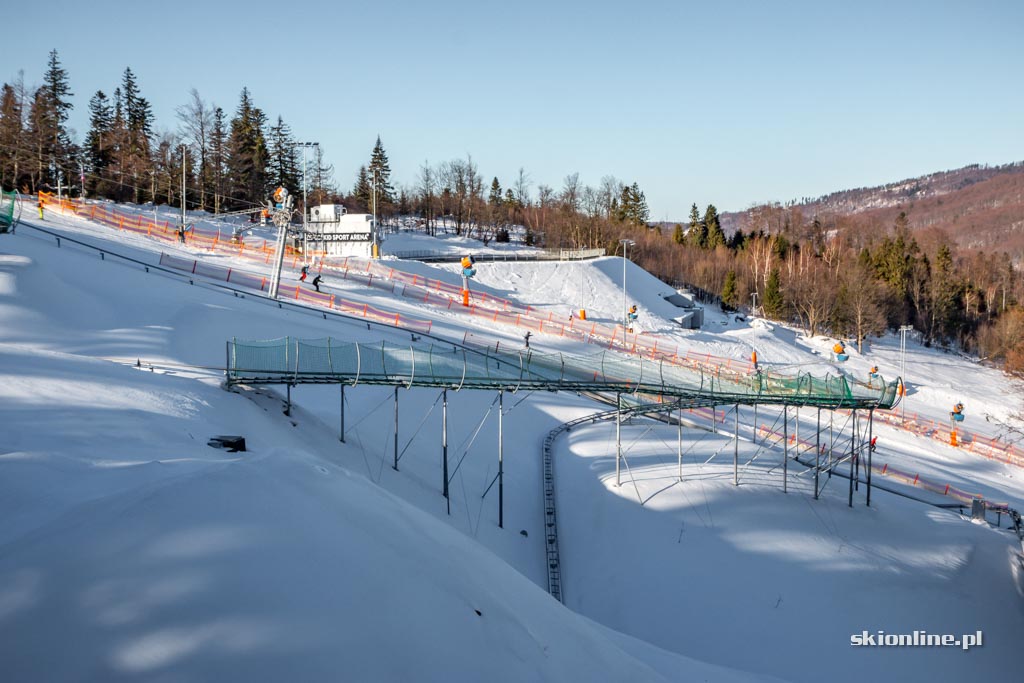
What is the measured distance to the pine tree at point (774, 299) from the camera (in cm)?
7356

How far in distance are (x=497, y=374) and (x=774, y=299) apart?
61.4 meters

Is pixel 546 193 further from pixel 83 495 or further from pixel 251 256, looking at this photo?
pixel 83 495

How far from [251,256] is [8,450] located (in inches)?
1425

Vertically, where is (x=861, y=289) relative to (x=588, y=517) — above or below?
above

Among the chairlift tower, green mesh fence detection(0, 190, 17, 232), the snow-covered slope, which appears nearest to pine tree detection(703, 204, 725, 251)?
the chairlift tower

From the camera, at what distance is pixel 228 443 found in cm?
1434

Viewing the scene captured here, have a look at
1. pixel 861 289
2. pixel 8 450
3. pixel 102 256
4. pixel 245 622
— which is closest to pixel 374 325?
pixel 102 256

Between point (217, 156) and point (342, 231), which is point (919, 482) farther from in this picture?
point (217, 156)

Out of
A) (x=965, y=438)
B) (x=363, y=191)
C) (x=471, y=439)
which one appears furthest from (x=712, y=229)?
(x=471, y=439)

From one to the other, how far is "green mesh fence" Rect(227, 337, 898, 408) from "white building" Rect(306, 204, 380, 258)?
31577 mm

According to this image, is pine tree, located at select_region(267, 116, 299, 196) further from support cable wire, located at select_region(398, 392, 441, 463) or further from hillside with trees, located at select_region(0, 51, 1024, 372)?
support cable wire, located at select_region(398, 392, 441, 463)

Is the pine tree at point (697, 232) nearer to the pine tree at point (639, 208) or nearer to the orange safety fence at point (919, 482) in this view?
the pine tree at point (639, 208)

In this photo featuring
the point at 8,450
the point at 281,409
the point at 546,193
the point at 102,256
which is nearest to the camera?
the point at 8,450

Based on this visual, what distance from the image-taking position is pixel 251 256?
1786 inches
